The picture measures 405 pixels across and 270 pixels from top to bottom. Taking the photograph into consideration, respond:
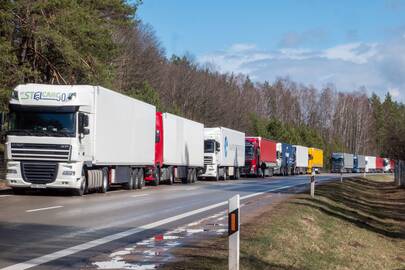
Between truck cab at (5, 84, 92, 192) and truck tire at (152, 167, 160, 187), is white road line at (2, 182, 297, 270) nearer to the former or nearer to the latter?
truck cab at (5, 84, 92, 192)

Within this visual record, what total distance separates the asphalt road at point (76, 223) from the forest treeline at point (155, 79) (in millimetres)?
10749

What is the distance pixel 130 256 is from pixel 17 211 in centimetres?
747

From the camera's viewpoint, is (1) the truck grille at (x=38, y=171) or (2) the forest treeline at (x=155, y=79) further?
(2) the forest treeline at (x=155, y=79)

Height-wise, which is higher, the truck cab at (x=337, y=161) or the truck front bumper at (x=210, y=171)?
the truck cab at (x=337, y=161)

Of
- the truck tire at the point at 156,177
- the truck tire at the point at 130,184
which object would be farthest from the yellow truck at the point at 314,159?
the truck tire at the point at 130,184

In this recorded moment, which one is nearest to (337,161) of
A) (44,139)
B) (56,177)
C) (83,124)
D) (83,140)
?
(83,140)

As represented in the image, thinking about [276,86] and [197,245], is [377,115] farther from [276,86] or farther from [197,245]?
[197,245]

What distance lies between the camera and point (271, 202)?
23.5 meters

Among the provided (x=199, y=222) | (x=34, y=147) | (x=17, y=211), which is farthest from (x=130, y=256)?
(x=34, y=147)

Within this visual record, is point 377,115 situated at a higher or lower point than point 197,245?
higher

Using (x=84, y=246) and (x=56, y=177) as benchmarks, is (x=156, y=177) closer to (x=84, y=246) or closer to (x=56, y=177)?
(x=56, y=177)

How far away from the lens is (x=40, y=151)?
22.3 m

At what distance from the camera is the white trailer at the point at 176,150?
35.6 meters

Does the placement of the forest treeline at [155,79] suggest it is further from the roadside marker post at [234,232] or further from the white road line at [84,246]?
the roadside marker post at [234,232]
